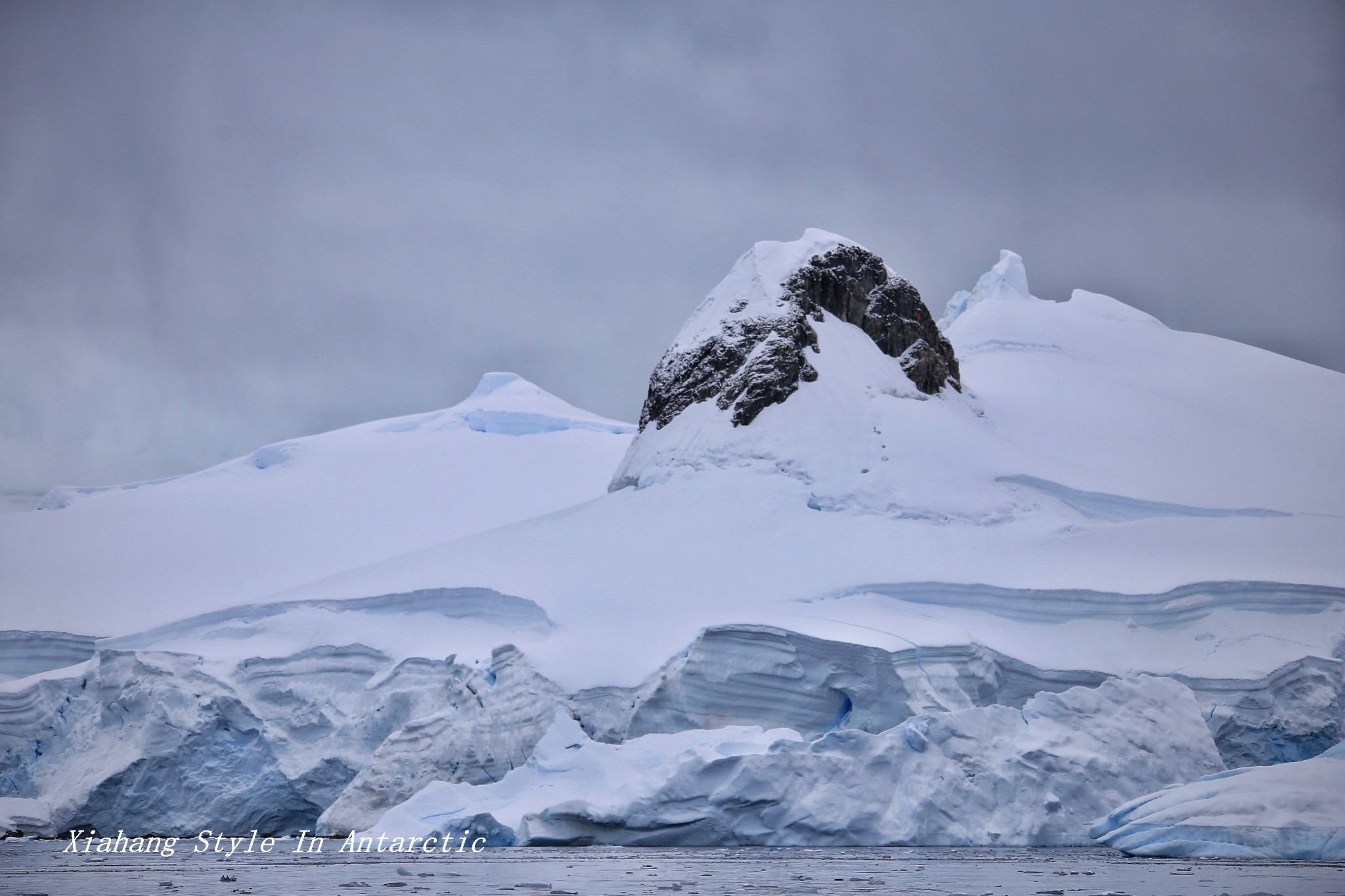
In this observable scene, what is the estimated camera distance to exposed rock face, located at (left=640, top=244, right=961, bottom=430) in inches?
1094

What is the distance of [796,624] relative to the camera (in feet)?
62.6

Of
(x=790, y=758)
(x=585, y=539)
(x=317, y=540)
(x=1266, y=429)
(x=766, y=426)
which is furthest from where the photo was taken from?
(x=317, y=540)

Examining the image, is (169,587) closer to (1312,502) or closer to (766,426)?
(766,426)

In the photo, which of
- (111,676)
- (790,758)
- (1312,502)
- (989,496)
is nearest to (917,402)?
(989,496)

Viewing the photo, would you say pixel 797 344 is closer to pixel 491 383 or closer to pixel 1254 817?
pixel 1254 817

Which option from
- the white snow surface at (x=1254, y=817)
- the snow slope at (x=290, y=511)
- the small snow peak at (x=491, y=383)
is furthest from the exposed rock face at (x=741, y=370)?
the small snow peak at (x=491, y=383)

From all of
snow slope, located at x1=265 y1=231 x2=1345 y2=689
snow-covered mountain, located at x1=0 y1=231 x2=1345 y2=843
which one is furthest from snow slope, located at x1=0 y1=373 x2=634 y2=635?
snow slope, located at x1=265 y1=231 x2=1345 y2=689

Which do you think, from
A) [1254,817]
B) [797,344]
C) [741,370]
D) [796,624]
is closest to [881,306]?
[797,344]

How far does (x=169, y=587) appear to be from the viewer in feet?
105

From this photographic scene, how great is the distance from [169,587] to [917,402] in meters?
18.7

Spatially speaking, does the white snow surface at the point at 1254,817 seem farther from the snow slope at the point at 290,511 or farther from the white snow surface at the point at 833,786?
the snow slope at the point at 290,511

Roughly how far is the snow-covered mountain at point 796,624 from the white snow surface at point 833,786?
0.15ft

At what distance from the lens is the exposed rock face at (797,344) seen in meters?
27.8

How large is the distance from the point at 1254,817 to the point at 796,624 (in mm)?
7030
